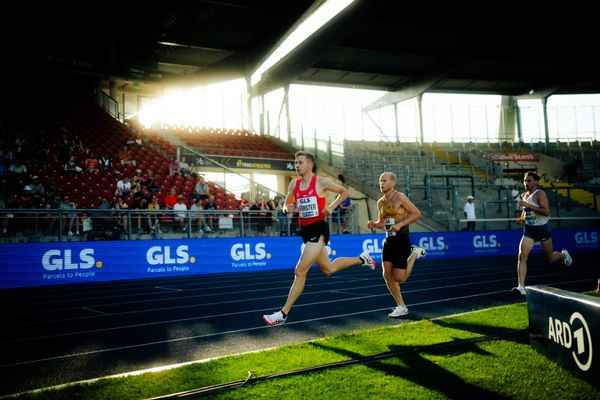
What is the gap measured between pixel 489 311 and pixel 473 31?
2679 cm

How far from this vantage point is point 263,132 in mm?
34500

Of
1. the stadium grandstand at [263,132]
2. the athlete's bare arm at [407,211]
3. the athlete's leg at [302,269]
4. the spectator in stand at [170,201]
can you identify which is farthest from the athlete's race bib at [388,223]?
the spectator in stand at [170,201]

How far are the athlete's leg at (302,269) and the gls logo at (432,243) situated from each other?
1329 centimetres

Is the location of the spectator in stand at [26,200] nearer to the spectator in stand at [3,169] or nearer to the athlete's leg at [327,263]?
the spectator in stand at [3,169]

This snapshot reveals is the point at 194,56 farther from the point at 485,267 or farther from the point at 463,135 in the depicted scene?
the point at 485,267

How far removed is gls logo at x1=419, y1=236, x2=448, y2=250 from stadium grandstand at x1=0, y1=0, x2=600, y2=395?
0.06m

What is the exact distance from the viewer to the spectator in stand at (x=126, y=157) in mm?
20766

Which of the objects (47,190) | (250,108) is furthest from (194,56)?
(47,190)

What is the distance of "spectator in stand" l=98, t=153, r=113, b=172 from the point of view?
1939 cm

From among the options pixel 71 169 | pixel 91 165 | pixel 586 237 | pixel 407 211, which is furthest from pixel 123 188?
pixel 586 237

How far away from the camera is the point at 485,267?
1492cm

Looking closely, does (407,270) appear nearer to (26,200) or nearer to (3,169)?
(26,200)

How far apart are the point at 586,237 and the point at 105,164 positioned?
20846mm

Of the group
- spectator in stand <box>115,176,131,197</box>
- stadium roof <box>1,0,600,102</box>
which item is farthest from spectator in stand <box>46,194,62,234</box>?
stadium roof <box>1,0,600,102</box>
